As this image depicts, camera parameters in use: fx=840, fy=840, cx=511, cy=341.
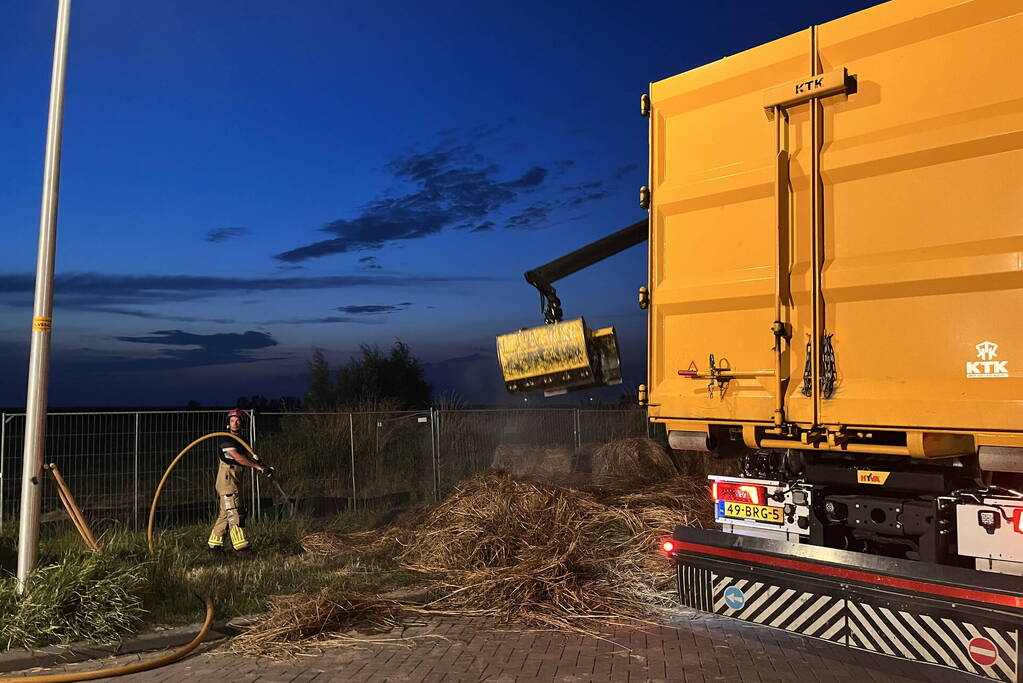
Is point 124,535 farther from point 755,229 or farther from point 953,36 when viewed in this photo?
point 953,36

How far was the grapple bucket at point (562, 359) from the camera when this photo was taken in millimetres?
6801

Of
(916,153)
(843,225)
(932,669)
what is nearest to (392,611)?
(932,669)

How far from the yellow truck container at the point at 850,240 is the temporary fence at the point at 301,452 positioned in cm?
832

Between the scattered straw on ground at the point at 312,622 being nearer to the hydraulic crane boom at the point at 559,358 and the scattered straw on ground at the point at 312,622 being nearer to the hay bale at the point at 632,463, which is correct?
the hydraulic crane boom at the point at 559,358

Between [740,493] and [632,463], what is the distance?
6584 mm

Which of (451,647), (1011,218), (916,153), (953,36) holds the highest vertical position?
(953,36)

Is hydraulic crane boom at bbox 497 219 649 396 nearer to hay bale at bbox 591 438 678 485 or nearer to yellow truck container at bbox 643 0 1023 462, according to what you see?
yellow truck container at bbox 643 0 1023 462

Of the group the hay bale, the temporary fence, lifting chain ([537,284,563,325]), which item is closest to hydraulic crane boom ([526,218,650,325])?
lifting chain ([537,284,563,325])

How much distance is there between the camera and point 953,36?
15.6 ft

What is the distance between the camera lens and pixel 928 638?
182 inches

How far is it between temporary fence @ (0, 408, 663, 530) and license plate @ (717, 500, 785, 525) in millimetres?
7986

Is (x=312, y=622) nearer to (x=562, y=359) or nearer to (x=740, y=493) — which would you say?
(x=562, y=359)

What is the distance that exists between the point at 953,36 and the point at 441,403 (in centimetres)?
1317

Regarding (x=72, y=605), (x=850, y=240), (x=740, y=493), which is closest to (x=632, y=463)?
(x=740, y=493)
